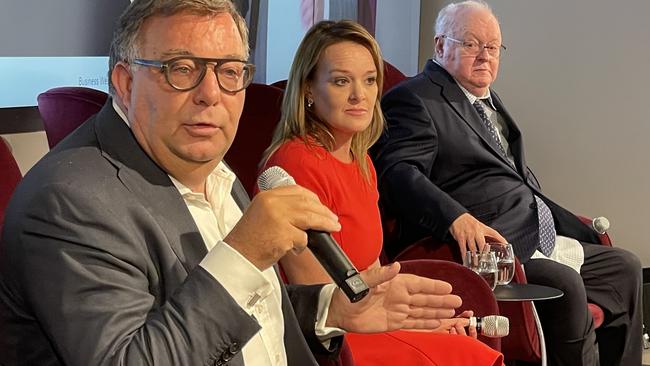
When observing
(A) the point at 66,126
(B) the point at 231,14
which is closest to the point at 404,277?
(B) the point at 231,14

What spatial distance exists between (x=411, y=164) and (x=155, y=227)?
182cm

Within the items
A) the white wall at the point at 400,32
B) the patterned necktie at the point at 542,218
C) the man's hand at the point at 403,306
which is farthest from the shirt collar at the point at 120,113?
the white wall at the point at 400,32

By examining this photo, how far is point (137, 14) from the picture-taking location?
139 centimetres

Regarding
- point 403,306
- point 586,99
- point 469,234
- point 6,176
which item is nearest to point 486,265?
point 469,234

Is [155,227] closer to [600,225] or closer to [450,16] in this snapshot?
[450,16]

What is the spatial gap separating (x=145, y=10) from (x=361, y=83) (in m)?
1.20

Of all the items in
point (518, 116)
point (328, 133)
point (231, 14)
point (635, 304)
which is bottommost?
point (635, 304)

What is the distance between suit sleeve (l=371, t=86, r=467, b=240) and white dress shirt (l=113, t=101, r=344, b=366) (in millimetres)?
1257

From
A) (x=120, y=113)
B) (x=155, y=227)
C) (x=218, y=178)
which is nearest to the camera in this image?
(x=155, y=227)

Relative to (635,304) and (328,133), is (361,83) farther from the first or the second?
(635,304)

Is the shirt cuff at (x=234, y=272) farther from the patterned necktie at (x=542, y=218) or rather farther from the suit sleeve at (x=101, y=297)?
the patterned necktie at (x=542, y=218)

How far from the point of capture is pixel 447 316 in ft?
5.28

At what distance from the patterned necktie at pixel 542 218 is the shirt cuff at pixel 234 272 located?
2.13 metres

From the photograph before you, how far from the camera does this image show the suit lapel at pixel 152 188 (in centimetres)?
135
